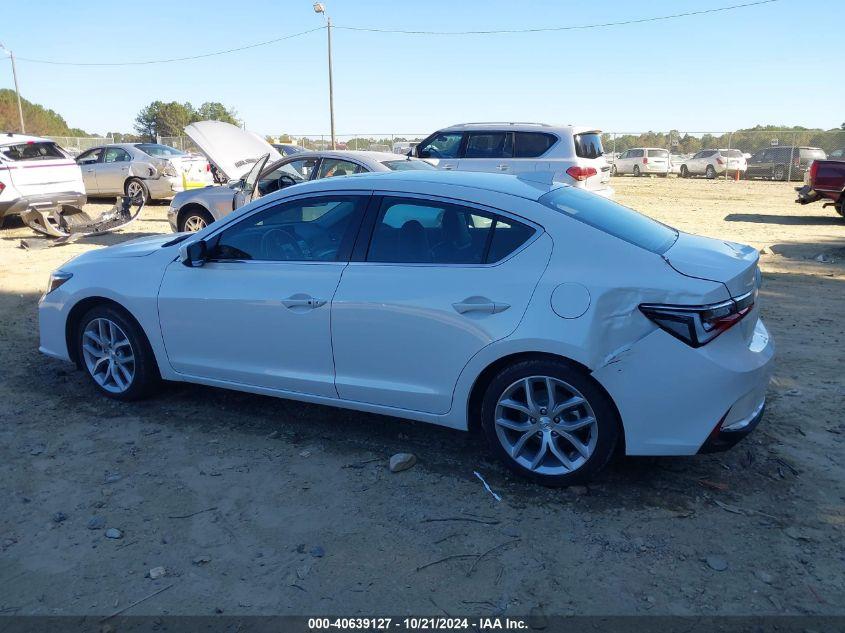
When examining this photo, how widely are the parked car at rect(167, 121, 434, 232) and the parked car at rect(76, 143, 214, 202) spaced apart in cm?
693

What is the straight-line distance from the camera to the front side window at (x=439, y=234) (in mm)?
3816

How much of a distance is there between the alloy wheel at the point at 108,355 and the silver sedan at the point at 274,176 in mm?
Answer: 3699

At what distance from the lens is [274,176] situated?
9.43m

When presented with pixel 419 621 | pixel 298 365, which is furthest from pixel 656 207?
pixel 419 621

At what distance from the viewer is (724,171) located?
33.5 meters

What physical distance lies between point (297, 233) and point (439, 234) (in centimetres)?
100

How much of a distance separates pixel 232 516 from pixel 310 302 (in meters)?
1.24

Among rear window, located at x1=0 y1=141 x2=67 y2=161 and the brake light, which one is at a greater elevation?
rear window, located at x1=0 y1=141 x2=67 y2=161

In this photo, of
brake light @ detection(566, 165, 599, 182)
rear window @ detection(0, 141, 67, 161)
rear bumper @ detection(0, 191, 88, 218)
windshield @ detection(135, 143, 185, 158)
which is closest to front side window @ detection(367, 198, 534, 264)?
brake light @ detection(566, 165, 599, 182)

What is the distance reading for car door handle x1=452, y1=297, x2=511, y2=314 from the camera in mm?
3660

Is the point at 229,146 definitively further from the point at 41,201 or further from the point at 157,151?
the point at 157,151

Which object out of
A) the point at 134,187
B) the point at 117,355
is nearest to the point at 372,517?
the point at 117,355

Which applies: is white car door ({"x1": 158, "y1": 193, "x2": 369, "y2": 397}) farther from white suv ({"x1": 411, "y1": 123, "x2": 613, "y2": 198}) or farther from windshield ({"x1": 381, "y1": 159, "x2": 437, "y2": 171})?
white suv ({"x1": 411, "y1": 123, "x2": 613, "y2": 198})

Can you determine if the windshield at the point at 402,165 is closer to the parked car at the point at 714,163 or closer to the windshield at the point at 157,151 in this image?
the windshield at the point at 157,151
